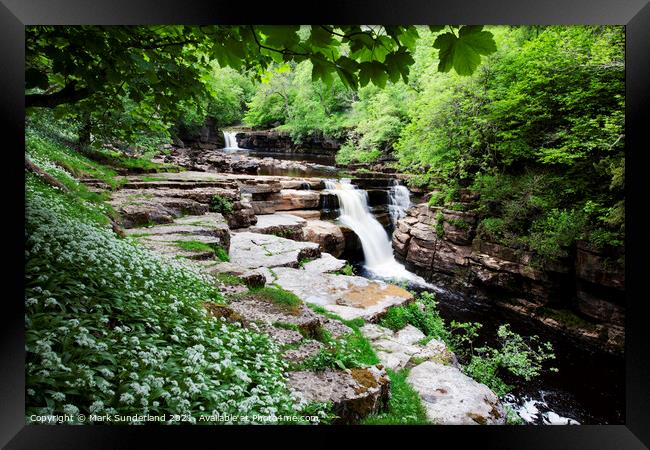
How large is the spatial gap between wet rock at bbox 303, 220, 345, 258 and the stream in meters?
0.81

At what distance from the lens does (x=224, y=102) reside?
7539 millimetres

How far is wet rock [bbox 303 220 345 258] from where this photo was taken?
913 centimetres

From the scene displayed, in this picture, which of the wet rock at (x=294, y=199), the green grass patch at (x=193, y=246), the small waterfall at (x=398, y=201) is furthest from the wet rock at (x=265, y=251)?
the small waterfall at (x=398, y=201)

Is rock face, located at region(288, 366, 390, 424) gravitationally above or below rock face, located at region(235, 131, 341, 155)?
below

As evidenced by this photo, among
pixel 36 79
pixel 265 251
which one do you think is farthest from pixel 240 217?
pixel 36 79

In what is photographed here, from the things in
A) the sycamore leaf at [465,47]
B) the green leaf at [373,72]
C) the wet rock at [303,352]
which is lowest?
the wet rock at [303,352]

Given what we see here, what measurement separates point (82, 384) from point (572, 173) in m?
6.74

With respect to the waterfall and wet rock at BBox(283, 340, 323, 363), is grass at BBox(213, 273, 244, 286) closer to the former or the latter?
wet rock at BBox(283, 340, 323, 363)

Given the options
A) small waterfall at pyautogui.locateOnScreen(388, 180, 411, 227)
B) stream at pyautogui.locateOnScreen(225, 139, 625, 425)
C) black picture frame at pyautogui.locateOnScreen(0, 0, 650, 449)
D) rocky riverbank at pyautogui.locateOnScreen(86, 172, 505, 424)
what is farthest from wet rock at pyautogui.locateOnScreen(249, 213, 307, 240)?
black picture frame at pyautogui.locateOnScreen(0, 0, 650, 449)

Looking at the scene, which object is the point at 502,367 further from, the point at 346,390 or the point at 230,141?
the point at 230,141

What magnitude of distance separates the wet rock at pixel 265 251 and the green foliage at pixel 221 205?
67cm

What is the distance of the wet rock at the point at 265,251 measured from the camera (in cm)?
555
